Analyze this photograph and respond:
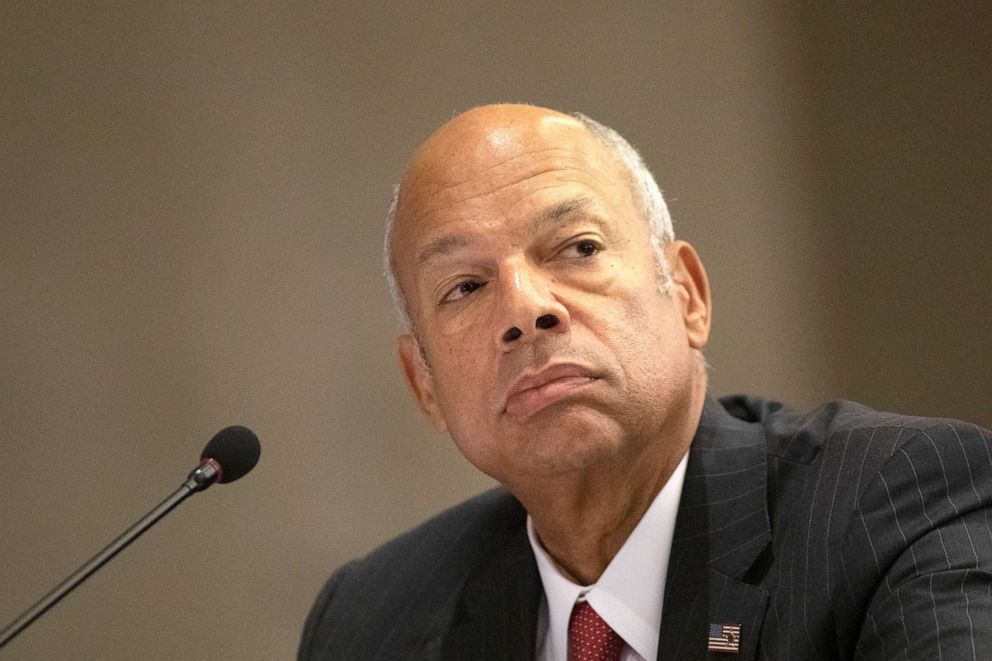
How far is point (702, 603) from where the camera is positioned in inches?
78.3

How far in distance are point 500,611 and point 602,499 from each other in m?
0.35

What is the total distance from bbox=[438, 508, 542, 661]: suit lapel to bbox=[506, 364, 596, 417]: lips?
480mm

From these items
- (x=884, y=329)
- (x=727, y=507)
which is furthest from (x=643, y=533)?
(x=884, y=329)

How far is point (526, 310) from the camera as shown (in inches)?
79.8

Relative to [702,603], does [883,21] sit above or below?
above

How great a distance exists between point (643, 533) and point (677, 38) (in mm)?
1661

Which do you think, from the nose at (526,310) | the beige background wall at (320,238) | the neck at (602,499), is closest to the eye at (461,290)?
the nose at (526,310)

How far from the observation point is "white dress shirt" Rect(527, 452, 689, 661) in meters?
2.08

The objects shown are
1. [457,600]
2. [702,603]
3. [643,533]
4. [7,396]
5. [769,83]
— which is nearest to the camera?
[702,603]

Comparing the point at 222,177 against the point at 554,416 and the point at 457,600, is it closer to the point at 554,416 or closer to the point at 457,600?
the point at 457,600

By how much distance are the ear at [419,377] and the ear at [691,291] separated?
498 millimetres

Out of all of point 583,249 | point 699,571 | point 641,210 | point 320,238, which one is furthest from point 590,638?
point 320,238

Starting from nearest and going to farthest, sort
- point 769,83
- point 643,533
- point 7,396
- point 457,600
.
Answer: point 643,533
point 457,600
point 7,396
point 769,83

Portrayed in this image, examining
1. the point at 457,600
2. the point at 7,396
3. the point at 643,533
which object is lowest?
the point at 457,600
